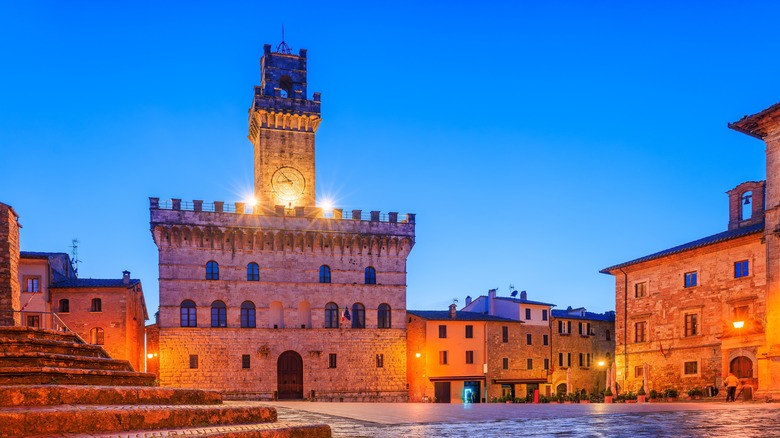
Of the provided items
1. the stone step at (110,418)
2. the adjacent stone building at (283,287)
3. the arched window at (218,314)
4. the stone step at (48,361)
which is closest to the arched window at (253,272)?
the adjacent stone building at (283,287)

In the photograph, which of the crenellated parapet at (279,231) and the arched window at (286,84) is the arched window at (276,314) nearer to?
the crenellated parapet at (279,231)

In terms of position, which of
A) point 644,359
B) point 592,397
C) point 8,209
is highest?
point 8,209

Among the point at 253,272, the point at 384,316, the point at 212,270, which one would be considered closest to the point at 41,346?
the point at 212,270

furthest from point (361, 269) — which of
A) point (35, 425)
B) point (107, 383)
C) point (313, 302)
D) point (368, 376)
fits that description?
point (35, 425)

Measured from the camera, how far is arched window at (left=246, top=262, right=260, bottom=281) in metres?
48.4

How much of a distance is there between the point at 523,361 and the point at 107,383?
162ft

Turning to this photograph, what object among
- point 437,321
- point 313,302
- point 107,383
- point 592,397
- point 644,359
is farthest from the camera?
point 437,321

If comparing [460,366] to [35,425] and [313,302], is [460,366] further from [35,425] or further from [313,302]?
[35,425]

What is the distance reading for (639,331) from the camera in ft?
140

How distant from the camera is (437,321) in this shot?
54.4 meters

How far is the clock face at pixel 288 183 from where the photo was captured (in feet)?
170

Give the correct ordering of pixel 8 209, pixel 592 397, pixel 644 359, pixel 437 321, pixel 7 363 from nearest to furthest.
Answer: pixel 7 363 → pixel 8 209 → pixel 644 359 → pixel 592 397 → pixel 437 321

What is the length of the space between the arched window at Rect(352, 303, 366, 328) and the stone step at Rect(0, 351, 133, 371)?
118 ft

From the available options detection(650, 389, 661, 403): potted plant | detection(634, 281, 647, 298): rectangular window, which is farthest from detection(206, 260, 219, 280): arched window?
detection(650, 389, 661, 403): potted plant
